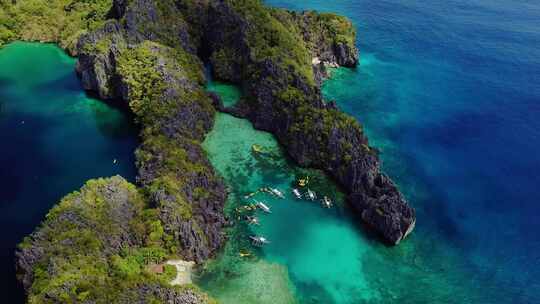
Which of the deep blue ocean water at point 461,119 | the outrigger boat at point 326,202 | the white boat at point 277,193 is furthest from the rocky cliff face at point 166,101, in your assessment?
the deep blue ocean water at point 461,119

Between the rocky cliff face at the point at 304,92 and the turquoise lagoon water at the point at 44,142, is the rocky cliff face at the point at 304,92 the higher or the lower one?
the higher one

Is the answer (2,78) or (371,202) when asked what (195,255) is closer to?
(371,202)

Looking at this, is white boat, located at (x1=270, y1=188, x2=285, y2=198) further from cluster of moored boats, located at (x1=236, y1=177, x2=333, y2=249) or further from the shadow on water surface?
the shadow on water surface

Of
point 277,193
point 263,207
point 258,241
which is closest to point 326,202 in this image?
point 277,193

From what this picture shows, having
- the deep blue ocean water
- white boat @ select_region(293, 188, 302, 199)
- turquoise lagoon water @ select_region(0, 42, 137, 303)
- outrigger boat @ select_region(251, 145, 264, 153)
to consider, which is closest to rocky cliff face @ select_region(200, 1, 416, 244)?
outrigger boat @ select_region(251, 145, 264, 153)

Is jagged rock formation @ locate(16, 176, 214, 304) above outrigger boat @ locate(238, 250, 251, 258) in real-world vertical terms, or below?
above

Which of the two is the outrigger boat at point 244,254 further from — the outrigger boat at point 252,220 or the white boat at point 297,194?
the white boat at point 297,194
